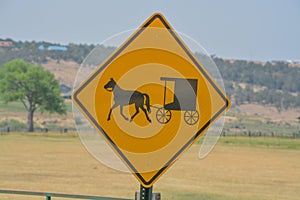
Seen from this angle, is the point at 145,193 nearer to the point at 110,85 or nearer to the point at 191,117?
the point at 191,117

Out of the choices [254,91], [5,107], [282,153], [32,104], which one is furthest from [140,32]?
[254,91]

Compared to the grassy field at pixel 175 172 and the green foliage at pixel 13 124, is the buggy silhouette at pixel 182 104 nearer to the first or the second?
the grassy field at pixel 175 172

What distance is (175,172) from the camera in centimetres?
4816

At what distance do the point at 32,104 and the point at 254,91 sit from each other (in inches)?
2674

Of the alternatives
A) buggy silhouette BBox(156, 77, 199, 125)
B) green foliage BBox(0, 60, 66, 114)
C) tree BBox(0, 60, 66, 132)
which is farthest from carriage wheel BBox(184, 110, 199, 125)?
green foliage BBox(0, 60, 66, 114)

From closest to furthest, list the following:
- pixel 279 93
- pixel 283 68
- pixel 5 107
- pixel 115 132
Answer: pixel 115 132 → pixel 5 107 → pixel 279 93 → pixel 283 68

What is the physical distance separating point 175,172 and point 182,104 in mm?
44685

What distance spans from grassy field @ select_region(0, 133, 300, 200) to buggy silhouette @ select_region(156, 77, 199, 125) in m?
16.8

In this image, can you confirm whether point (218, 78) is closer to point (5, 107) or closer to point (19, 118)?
point (19, 118)

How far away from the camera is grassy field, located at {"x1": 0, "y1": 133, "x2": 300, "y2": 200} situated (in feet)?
113

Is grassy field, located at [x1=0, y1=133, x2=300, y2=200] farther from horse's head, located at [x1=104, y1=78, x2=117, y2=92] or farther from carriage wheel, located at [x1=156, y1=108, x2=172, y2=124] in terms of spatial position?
carriage wheel, located at [x1=156, y1=108, x2=172, y2=124]

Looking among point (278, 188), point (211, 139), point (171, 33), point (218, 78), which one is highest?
point (171, 33)

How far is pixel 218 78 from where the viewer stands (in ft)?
12.7

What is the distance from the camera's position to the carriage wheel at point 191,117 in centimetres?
378
